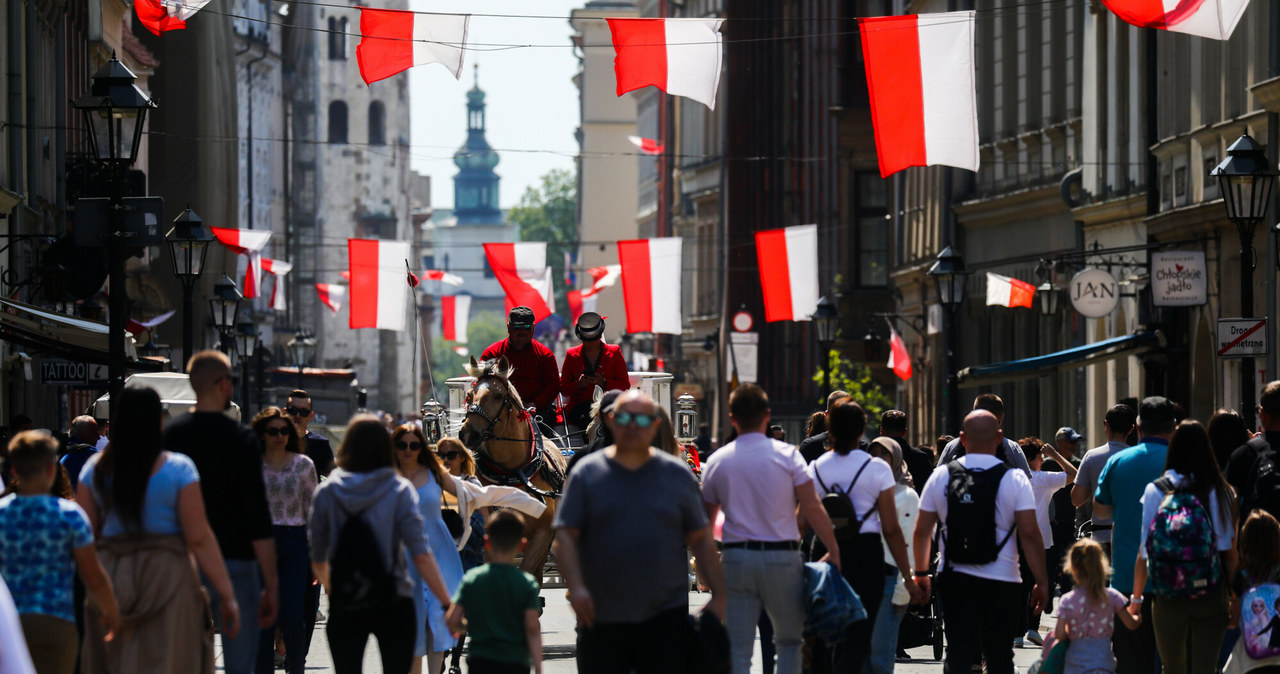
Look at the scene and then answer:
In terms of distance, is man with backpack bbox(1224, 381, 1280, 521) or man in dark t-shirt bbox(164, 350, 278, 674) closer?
man in dark t-shirt bbox(164, 350, 278, 674)

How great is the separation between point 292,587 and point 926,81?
971cm

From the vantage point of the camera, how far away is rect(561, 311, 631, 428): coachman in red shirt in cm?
1655

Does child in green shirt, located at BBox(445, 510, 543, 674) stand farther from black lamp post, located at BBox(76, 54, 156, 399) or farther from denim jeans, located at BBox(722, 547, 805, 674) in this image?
black lamp post, located at BBox(76, 54, 156, 399)

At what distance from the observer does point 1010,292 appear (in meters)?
31.2

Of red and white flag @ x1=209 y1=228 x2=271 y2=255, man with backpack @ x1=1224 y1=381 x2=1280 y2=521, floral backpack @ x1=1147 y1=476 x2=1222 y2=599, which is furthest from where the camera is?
red and white flag @ x1=209 y1=228 x2=271 y2=255

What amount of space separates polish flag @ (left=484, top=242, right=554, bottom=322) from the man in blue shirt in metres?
21.4

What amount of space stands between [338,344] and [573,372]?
322ft

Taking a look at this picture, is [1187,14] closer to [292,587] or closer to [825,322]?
[292,587]

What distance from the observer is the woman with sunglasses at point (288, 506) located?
38.2 feet

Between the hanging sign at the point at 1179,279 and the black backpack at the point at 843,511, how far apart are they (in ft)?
49.6

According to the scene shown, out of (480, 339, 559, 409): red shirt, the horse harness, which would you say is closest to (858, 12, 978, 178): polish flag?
(480, 339, 559, 409): red shirt

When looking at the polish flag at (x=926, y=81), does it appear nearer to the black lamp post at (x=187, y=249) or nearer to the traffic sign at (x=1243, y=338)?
the traffic sign at (x=1243, y=338)

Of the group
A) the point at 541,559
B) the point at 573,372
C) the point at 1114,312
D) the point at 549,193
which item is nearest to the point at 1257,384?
the point at 1114,312

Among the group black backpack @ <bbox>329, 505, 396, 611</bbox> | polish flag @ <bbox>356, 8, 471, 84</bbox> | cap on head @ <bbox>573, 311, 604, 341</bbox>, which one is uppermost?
polish flag @ <bbox>356, 8, 471, 84</bbox>
